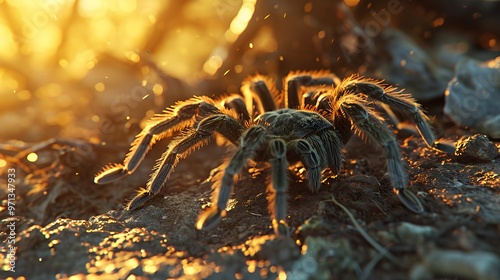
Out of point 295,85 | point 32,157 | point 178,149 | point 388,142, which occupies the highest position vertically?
point 32,157

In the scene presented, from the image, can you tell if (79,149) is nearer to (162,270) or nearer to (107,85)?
(107,85)

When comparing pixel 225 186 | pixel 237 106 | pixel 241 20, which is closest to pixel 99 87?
pixel 241 20

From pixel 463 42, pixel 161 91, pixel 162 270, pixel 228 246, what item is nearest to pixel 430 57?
pixel 463 42

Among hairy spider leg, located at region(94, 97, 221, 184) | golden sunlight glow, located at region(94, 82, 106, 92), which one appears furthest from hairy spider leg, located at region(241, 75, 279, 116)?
golden sunlight glow, located at region(94, 82, 106, 92)

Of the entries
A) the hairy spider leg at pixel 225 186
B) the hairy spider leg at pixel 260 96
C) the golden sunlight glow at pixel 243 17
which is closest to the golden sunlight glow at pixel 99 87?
the golden sunlight glow at pixel 243 17

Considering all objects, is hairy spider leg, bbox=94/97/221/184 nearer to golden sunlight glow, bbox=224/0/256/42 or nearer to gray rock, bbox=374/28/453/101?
golden sunlight glow, bbox=224/0/256/42

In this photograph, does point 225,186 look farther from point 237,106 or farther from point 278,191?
point 237,106

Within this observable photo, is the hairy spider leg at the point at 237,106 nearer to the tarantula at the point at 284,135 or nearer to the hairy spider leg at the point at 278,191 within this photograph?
the tarantula at the point at 284,135
